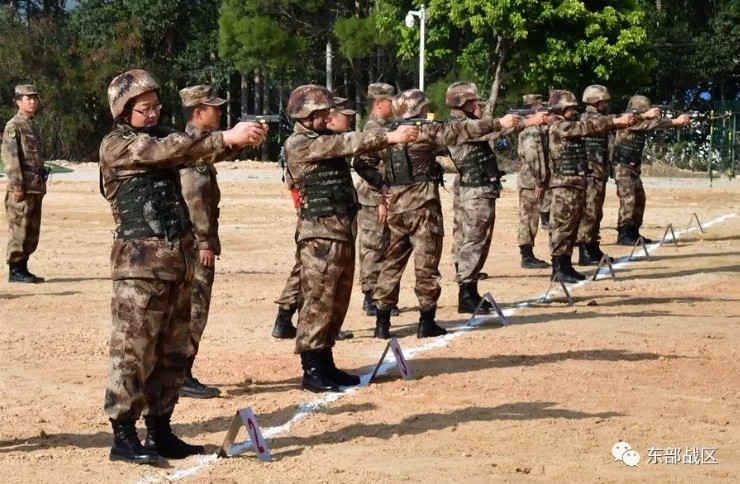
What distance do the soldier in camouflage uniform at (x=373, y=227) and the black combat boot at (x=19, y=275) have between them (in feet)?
16.0

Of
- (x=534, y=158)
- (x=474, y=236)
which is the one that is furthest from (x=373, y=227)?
(x=534, y=158)

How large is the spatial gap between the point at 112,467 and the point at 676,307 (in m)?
8.14

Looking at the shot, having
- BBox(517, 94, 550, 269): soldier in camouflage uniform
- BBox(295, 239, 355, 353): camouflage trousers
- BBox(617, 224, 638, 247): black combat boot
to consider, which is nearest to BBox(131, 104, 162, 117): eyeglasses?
BBox(295, 239, 355, 353): camouflage trousers

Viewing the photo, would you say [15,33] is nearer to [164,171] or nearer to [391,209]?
[391,209]

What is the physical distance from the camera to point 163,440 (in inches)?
328

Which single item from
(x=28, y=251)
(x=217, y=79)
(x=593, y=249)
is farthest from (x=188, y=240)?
(x=217, y=79)

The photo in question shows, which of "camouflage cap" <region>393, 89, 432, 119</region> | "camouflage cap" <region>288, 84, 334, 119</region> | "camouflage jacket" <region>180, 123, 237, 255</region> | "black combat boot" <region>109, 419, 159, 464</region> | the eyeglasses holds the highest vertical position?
the eyeglasses

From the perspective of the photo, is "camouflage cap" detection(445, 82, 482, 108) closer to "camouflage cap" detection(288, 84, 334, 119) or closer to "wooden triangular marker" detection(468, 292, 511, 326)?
"wooden triangular marker" detection(468, 292, 511, 326)

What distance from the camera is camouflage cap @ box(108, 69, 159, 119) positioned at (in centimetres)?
805

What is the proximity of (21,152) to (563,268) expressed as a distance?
6.46m

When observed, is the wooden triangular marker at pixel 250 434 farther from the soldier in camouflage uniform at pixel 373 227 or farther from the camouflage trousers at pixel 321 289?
the soldier in camouflage uniform at pixel 373 227

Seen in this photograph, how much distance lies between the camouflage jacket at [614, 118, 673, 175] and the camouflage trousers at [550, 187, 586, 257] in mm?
3073

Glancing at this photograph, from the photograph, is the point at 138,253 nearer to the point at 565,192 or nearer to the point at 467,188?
the point at 467,188

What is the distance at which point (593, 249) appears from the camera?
1930cm
